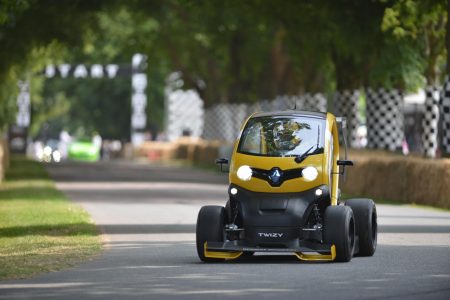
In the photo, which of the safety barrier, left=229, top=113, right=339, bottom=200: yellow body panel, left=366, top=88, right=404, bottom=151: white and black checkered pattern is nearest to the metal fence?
left=366, top=88, right=404, bottom=151: white and black checkered pattern

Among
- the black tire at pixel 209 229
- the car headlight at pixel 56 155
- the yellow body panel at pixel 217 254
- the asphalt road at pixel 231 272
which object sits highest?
the black tire at pixel 209 229

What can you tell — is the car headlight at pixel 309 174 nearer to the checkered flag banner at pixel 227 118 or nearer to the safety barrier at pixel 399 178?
the safety barrier at pixel 399 178

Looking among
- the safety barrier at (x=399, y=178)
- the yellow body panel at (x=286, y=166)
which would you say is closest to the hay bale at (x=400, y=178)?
the safety barrier at (x=399, y=178)

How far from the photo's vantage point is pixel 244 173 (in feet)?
60.8

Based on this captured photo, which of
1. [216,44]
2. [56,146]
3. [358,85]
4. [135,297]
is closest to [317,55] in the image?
[358,85]

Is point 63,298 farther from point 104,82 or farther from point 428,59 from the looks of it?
point 104,82

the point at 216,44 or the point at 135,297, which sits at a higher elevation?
the point at 216,44

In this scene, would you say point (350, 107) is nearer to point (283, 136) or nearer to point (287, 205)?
point (283, 136)

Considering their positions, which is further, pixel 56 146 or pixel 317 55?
pixel 56 146

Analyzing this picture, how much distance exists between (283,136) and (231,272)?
2.61 metres

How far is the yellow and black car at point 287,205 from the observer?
1802 centimetres

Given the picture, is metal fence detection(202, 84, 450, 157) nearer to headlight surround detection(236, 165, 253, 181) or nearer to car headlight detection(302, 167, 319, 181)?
headlight surround detection(236, 165, 253, 181)

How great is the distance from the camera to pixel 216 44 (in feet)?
222

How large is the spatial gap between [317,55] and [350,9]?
34.5ft
